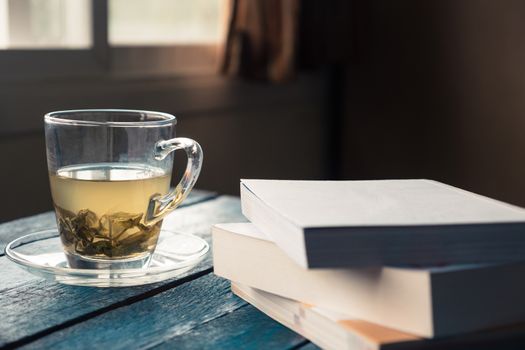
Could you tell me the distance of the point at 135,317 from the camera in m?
0.65

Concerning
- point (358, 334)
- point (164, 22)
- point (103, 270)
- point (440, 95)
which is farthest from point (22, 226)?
point (440, 95)

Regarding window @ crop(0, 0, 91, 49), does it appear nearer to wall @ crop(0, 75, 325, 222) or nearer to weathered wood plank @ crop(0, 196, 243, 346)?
wall @ crop(0, 75, 325, 222)

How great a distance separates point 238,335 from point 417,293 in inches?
6.2

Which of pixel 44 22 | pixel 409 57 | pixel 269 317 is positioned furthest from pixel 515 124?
pixel 269 317

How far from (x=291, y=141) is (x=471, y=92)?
0.61 meters

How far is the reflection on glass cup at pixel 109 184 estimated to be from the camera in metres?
0.72

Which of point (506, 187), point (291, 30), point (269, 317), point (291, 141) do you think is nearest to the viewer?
point (269, 317)

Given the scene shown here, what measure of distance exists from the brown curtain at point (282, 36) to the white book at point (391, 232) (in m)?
1.65

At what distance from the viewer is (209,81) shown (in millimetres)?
2273

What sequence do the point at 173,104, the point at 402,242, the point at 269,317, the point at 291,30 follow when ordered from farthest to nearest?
the point at 291,30
the point at 173,104
the point at 269,317
the point at 402,242

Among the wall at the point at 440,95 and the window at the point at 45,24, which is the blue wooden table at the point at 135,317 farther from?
the wall at the point at 440,95

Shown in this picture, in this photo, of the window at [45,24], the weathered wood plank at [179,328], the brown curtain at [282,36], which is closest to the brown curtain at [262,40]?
the brown curtain at [282,36]

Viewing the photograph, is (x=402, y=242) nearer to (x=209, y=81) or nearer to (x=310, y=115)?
(x=209, y=81)

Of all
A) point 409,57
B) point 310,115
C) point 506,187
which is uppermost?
point 409,57
